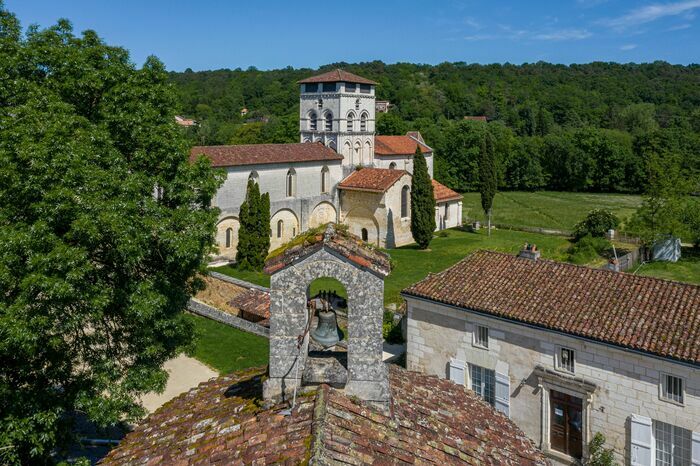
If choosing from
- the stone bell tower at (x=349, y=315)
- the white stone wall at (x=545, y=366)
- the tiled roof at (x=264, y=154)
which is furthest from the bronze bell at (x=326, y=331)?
the tiled roof at (x=264, y=154)

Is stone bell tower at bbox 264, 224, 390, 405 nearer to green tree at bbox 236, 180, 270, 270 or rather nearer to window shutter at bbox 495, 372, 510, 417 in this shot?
window shutter at bbox 495, 372, 510, 417

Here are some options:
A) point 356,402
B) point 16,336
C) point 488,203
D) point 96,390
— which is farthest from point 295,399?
point 488,203

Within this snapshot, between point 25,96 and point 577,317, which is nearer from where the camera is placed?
point 25,96

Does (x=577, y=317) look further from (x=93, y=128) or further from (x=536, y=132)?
(x=536, y=132)

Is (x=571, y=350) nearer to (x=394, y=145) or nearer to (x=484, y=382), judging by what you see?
(x=484, y=382)

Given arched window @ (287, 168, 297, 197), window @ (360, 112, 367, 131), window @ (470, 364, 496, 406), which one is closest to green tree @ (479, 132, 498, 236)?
window @ (360, 112, 367, 131)

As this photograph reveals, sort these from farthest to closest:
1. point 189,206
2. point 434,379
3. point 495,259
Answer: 1. point 495,259
2. point 189,206
3. point 434,379

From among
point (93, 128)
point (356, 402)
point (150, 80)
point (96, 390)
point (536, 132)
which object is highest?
point (536, 132)
